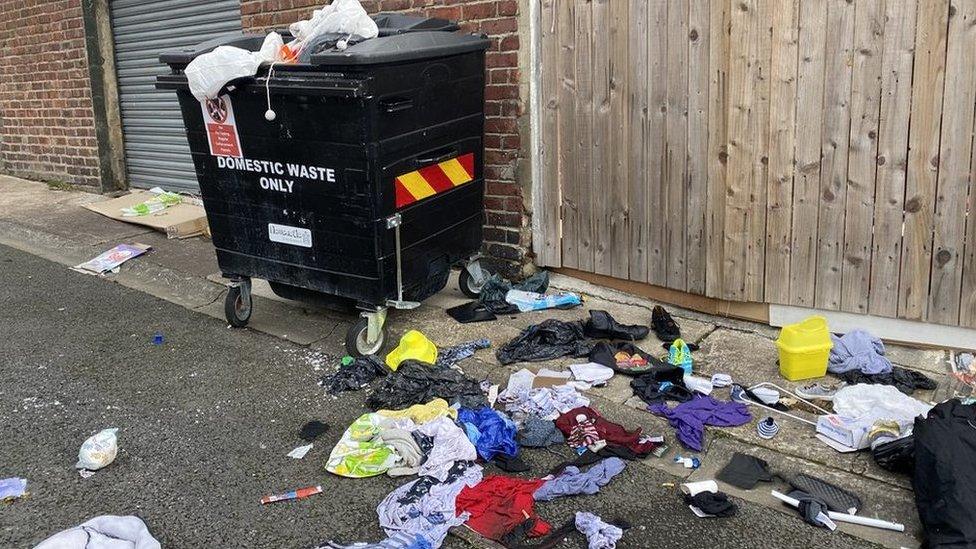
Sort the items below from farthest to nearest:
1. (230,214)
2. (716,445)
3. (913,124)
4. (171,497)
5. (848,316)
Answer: (230,214)
(848,316)
(913,124)
(716,445)
(171,497)

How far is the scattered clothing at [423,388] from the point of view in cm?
408

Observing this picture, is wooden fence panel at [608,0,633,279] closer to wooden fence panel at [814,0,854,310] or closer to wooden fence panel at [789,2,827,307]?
wooden fence panel at [789,2,827,307]

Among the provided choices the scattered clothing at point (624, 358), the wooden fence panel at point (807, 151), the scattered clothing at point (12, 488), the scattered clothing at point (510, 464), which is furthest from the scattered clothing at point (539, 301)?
the scattered clothing at point (12, 488)

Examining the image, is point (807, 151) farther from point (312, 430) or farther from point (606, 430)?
point (312, 430)

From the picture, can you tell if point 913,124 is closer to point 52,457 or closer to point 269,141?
point 269,141

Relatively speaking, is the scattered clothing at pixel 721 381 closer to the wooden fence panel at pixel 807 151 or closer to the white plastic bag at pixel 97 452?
the wooden fence panel at pixel 807 151

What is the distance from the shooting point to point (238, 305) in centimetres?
529

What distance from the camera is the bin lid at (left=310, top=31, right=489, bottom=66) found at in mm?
4074

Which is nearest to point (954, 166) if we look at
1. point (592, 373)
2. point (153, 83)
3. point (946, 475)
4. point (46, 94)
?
point (946, 475)

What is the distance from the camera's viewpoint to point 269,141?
4559 mm

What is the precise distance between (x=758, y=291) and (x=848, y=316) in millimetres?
483

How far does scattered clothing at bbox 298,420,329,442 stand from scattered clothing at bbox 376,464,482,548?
0.68 meters

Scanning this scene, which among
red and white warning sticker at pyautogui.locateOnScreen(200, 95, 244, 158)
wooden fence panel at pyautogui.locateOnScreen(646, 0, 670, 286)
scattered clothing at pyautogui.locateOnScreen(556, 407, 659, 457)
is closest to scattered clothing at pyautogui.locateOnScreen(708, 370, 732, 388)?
scattered clothing at pyautogui.locateOnScreen(556, 407, 659, 457)

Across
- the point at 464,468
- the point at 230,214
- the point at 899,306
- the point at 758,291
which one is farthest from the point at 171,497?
the point at 899,306
